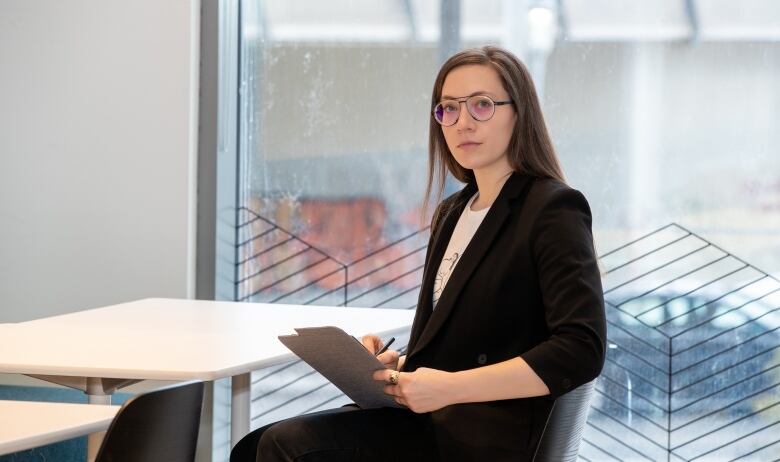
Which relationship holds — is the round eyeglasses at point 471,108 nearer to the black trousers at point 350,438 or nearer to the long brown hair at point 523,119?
the long brown hair at point 523,119

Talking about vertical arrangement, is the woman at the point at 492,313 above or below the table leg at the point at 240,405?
above

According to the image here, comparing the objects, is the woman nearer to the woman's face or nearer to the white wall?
the woman's face

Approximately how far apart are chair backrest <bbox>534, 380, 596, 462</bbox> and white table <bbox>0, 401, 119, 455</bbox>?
27.6 inches

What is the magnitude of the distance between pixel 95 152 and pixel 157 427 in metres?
2.50

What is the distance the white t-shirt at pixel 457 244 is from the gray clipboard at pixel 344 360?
0.70 feet

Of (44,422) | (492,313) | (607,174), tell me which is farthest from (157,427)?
(607,174)

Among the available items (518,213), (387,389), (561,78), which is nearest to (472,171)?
(518,213)

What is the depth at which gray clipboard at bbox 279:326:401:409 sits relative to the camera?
182cm

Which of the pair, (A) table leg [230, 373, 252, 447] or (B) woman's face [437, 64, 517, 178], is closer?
(B) woman's face [437, 64, 517, 178]

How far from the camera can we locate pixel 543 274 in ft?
5.90

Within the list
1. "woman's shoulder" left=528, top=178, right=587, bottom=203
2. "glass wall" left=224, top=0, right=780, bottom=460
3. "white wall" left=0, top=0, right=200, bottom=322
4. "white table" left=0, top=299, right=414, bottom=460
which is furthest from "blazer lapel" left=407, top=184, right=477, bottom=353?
"white wall" left=0, top=0, right=200, bottom=322

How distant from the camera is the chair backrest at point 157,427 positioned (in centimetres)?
153

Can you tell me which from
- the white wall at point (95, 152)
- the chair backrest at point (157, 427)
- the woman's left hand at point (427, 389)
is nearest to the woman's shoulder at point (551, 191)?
the woman's left hand at point (427, 389)

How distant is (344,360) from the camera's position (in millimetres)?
1861
